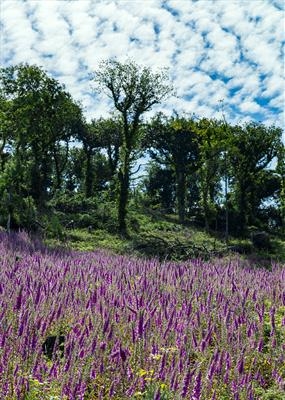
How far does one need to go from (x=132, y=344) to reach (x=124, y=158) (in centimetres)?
3235

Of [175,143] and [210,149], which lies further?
[175,143]

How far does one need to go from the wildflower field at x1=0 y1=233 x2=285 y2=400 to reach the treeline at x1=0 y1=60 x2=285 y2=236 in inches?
754

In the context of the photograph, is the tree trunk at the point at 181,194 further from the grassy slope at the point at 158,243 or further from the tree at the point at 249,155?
the tree at the point at 249,155

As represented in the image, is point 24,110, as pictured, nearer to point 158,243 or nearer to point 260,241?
point 158,243

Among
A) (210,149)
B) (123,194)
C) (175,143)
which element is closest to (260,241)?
(210,149)

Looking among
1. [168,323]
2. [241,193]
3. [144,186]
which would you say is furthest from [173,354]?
[144,186]

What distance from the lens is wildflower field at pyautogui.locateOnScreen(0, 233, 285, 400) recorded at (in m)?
3.62

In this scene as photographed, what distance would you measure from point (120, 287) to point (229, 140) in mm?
30236

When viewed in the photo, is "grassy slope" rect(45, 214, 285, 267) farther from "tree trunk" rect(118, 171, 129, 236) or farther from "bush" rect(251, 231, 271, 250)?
"tree trunk" rect(118, 171, 129, 236)

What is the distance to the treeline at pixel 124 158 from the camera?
29531mm

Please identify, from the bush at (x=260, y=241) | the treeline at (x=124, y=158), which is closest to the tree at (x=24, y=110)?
the treeline at (x=124, y=158)

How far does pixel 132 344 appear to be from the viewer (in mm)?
4812

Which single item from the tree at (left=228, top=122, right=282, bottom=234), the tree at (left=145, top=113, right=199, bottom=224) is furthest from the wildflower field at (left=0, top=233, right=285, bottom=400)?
the tree at (left=145, top=113, right=199, bottom=224)

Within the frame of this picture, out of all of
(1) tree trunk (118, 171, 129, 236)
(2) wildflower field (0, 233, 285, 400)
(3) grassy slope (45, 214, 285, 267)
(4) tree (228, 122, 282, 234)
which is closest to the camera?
(2) wildflower field (0, 233, 285, 400)
